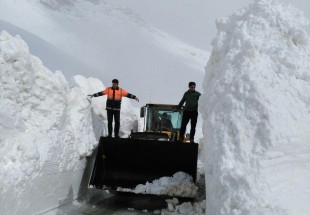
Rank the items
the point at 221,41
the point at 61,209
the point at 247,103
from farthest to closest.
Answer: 1. the point at 61,209
2. the point at 221,41
3. the point at 247,103

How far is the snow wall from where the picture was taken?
17.0 ft

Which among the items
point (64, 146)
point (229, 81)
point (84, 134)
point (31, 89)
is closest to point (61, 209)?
point (64, 146)

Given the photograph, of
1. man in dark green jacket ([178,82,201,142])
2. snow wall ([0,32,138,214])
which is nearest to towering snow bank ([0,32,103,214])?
snow wall ([0,32,138,214])

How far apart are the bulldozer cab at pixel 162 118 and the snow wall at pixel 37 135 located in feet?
9.38

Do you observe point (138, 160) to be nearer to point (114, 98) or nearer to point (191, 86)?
point (114, 98)

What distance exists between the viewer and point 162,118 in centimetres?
1059

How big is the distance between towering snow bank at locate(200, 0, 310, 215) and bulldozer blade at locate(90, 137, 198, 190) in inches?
117

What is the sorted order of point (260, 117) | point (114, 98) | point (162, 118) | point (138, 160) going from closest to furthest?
point (260, 117)
point (138, 160)
point (114, 98)
point (162, 118)

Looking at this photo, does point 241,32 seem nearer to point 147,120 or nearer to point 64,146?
point 64,146

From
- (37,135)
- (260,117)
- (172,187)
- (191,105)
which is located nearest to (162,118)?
(191,105)

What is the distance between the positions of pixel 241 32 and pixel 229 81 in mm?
867

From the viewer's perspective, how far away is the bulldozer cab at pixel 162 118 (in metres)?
10.5

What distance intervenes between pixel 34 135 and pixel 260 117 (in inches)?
138

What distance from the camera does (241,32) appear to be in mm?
4961
